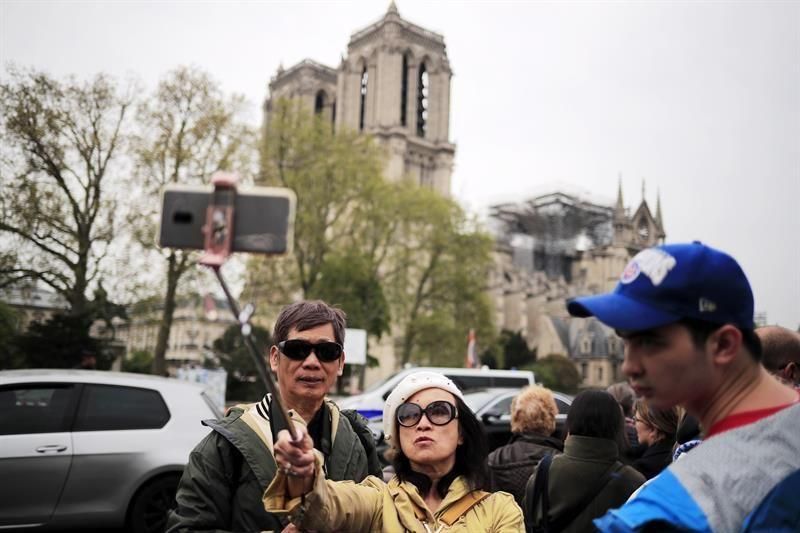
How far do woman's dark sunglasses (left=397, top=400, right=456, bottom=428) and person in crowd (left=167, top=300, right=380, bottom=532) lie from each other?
32cm

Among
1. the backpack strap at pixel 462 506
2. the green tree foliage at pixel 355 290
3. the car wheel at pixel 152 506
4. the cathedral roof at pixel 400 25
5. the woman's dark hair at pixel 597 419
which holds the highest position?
the cathedral roof at pixel 400 25

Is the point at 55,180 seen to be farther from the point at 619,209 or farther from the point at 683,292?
the point at 619,209

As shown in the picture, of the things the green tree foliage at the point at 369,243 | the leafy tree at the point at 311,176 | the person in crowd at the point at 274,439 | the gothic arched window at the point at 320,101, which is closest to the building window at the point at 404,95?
the gothic arched window at the point at 320,101

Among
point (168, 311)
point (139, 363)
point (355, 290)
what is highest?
point (355, 290)

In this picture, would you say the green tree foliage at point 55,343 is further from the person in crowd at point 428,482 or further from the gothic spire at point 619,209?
the gothic spire at point 619,209

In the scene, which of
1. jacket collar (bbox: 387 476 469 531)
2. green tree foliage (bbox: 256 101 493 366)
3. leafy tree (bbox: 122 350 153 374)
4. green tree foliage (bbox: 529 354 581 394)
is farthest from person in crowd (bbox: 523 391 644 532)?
green tree foliage (bbox: 529 354 581 394)

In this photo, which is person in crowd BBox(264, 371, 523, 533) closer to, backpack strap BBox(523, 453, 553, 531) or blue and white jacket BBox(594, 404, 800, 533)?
blue and white jacket BBox(594, 404, 800, 533)

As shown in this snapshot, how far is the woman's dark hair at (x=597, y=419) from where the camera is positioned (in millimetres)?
3959

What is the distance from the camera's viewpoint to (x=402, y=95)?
81.2 m

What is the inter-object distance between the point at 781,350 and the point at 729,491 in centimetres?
202

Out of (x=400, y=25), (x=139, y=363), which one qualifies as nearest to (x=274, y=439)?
(x=139, y=363)

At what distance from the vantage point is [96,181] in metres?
25.8

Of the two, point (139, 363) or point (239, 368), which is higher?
Answer: point (239, 368)

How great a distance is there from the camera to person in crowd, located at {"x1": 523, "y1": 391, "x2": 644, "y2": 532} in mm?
3807
